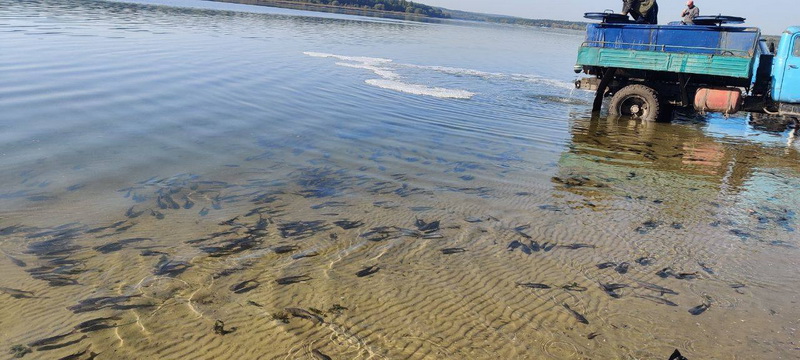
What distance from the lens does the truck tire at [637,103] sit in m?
13.9

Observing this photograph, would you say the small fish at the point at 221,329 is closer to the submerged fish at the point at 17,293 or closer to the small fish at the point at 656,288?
the submerged fish at the point at 17,293

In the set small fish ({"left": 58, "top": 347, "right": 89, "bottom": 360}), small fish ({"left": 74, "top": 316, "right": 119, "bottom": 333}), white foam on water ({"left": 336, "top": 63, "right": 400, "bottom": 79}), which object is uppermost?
white foam on water ({"left": 336, "top": 63, "right": 400, "bottom": 79})

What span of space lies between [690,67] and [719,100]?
3.35ft

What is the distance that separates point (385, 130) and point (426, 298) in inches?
266

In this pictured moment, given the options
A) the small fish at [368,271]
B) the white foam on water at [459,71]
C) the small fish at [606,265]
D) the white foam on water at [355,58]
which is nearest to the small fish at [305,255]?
the small fish at [368,271]

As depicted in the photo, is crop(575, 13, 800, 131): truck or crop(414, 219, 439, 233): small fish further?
crop(575, 13, 800, 131): truck

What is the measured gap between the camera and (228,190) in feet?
22.2

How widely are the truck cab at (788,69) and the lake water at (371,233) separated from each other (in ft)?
3.63

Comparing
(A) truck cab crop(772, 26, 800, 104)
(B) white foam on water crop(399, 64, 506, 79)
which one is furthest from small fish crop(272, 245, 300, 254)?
(B) white foam on water crop(399, 64, 506, 79)

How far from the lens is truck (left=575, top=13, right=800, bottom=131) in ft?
39.5

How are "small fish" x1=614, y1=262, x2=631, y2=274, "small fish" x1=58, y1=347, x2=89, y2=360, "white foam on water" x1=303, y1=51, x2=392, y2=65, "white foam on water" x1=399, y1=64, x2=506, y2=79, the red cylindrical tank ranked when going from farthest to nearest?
"white foam on water" x1=303, y1=51, x2=392, y2=65 → "white foam on water" x1=399, y1=64, x2=506, y2=79 → the red cylindrical tank → "small fish" x1=614, y1=262, x2=631, y2=274 → "small fish" x1=58, y1=347, x2=89, y2=360

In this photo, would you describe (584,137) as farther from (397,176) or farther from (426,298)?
(426,298)

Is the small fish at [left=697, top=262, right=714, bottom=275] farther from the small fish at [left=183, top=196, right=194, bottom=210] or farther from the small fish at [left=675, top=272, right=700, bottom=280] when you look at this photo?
the small fish at [left=183, top=196, right=194, bottom=210]

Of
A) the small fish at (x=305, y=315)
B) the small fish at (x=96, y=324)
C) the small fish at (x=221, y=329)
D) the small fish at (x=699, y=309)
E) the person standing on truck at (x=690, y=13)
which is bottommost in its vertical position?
the small fish at (x=96, y=324)
